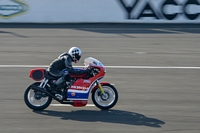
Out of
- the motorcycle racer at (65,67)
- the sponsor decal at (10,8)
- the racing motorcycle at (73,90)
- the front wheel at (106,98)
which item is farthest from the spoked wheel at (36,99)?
the sponsor decal at (10,8)

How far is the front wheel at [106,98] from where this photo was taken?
10398mm

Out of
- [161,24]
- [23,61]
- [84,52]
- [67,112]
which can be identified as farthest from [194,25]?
[67,112]

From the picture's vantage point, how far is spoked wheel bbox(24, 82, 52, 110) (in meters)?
10.3

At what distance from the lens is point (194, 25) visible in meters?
26.5

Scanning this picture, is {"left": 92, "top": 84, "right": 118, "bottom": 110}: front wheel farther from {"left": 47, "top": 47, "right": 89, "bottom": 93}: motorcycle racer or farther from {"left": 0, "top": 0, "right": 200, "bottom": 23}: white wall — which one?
{"left": 0, "top": 0, "right": 200, "bottom": 23}: white wall

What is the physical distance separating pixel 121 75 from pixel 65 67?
4303mm

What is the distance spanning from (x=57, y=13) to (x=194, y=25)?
806cm

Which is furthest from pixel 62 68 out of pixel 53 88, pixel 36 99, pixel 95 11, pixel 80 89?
pixel 95 11

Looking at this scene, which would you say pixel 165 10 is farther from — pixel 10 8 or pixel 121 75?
pixel 121 75

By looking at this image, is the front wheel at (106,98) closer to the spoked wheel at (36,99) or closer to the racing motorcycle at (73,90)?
the racing motorcycle at (73,90)

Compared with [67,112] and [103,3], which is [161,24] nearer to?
[103,3]

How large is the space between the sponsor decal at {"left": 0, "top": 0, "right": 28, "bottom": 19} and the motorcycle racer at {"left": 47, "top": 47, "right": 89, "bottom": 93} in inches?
674

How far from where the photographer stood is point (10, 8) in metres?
26.8

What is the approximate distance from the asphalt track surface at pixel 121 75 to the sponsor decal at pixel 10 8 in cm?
87
